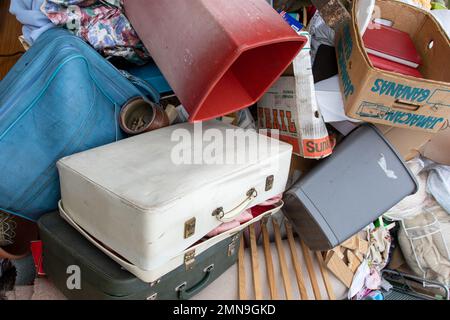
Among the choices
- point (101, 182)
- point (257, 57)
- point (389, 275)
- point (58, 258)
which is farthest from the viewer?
point (389, 275)

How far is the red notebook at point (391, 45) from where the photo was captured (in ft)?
3.79

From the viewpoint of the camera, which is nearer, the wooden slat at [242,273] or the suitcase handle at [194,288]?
the suitcase handle at [194,288]

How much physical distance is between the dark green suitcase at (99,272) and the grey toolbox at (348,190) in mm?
268

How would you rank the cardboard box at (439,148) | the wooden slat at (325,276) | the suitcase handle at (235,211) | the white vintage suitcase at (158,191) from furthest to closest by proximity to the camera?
the cardboard box at (439,148)
the wooden slat at (325,276)
the suitcase handle at (235,211)
the white vintage suitcase at (158,191)

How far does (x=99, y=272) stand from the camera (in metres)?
0.80

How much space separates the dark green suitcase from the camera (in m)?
0.80

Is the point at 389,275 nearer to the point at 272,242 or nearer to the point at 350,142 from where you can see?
the point at 272,242

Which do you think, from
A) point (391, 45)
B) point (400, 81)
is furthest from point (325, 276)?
point (391, 45)

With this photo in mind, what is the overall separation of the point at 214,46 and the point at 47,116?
0.47 meters

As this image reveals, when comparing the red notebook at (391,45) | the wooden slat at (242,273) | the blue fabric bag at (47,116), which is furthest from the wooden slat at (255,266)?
the red notebook at (391,45)

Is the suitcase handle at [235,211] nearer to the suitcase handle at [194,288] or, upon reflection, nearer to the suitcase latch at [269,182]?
the suitcase latch at [269,182]

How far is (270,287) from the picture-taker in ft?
3.73
